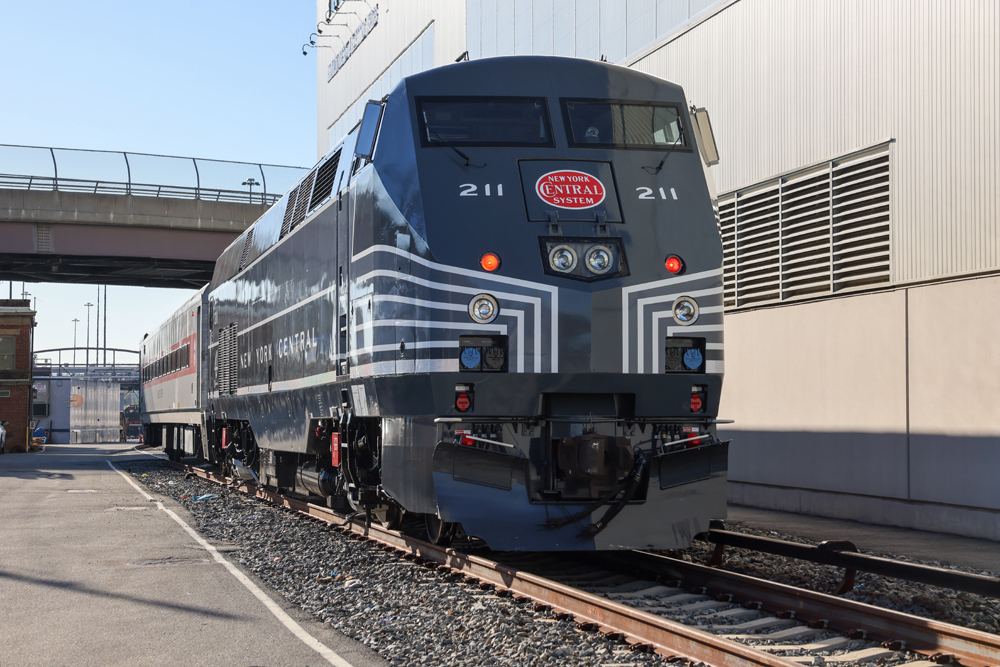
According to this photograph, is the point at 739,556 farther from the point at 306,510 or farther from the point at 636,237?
the point at 306,510

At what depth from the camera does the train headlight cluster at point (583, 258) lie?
750 cm

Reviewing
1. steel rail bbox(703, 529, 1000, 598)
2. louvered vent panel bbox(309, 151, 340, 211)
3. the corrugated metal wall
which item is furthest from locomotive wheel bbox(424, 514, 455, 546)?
the corrugated metal wall

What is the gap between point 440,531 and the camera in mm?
8594

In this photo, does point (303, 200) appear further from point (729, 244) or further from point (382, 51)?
point (382, 51)

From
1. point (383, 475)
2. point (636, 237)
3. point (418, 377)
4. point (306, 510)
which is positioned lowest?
point (306, 510)

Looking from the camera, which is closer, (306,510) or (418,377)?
(418,377)

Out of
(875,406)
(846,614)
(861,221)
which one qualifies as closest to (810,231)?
(861,221)

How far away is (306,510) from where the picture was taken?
12.9 metres

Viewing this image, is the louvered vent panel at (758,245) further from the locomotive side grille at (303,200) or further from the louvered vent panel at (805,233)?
the locomotive side grille at (303,200)

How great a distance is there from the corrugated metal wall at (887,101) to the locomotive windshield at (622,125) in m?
4.81

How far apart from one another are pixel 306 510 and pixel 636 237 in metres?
6.97

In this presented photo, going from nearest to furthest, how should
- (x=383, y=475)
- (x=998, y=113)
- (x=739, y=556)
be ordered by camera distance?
1. (x=383, y=475)
2. (x=739, y=556)
3. (x=998, y=113)

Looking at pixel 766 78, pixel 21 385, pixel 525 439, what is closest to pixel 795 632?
pixel 525 439

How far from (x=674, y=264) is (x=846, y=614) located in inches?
115
